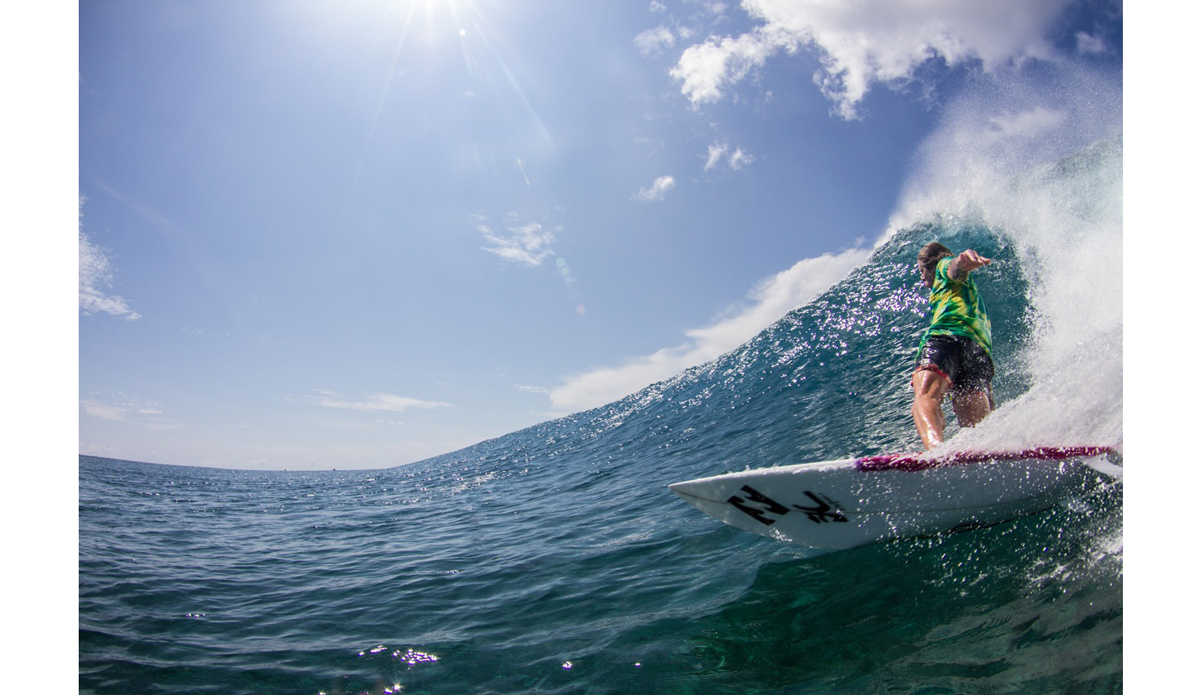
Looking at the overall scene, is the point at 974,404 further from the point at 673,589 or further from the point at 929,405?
the point at 673,589

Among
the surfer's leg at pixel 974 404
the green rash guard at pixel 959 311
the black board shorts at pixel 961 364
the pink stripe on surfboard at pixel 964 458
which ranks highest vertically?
the green rash guard at pixel 959 311

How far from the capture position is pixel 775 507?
11.9 ft

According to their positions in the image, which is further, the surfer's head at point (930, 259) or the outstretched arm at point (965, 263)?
the surfer's head at point (930, 259)

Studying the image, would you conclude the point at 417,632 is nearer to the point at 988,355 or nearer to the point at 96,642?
the point at 96,642

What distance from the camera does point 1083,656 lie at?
2254mm

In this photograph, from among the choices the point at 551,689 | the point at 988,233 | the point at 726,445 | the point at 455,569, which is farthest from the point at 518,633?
the point at 988,233

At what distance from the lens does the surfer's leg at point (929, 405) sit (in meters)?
4.09

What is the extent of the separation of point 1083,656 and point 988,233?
16.2 meters

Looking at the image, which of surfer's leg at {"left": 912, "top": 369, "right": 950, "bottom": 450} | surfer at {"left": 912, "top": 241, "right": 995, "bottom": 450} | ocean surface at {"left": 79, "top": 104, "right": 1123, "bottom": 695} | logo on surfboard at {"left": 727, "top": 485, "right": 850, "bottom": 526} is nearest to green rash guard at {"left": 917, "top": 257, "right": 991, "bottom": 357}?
surfer at {"left": 912, "top": 241, "right": 995, "bottom": 450}

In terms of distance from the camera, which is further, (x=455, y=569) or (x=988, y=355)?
(x=455, y=569)

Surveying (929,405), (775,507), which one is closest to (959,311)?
(929,405)

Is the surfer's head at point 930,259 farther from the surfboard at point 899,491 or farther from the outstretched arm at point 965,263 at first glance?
the surfboard at point 899,491

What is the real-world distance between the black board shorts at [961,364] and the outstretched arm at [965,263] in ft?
2.05

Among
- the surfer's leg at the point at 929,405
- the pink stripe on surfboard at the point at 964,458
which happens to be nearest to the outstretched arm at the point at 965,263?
the surfer's leg at the point at 929,405
